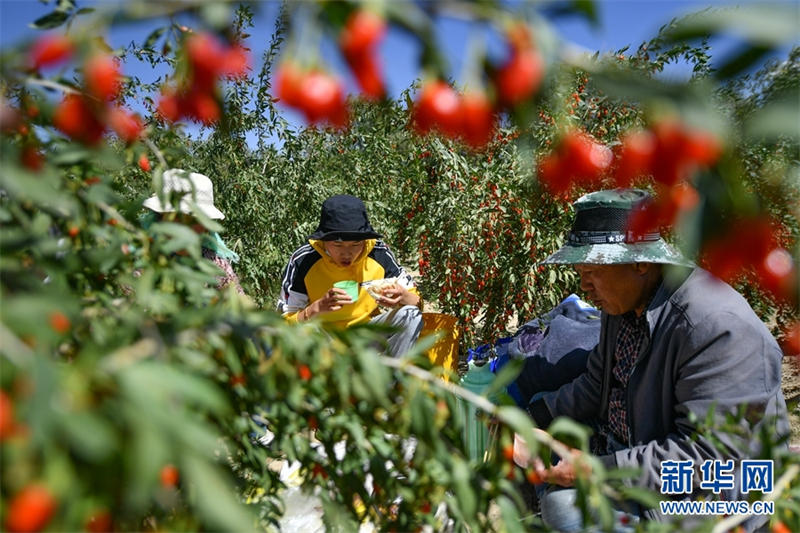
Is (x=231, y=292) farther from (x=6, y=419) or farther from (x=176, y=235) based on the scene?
(x=6, y=419)

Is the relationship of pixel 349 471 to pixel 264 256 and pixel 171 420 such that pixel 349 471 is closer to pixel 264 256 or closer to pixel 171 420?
pixel 171 420

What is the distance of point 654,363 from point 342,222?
176 centimetres

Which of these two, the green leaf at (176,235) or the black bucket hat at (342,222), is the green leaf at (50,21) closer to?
the green leaf at (176,235)

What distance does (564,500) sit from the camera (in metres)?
1.78

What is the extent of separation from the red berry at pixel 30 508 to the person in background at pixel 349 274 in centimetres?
253

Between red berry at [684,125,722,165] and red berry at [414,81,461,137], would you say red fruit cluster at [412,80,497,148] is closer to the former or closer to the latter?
red berry at [414,81,461,137]

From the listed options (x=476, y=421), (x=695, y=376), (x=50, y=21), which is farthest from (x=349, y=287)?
(x=50, y=21)

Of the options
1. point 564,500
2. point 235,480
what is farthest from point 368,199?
point 235,480

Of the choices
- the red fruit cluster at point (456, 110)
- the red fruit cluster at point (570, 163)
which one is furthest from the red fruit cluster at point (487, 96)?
the red fruit cluster at point (570, 163)

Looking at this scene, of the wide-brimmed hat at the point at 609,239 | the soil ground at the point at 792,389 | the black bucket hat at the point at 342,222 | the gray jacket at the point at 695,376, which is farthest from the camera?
the soil ground at the point at 792,389

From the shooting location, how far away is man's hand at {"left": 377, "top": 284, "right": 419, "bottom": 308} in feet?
10.0

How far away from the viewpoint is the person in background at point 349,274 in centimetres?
303

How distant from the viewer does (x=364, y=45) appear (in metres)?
0.47

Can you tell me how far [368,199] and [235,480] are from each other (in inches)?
222
